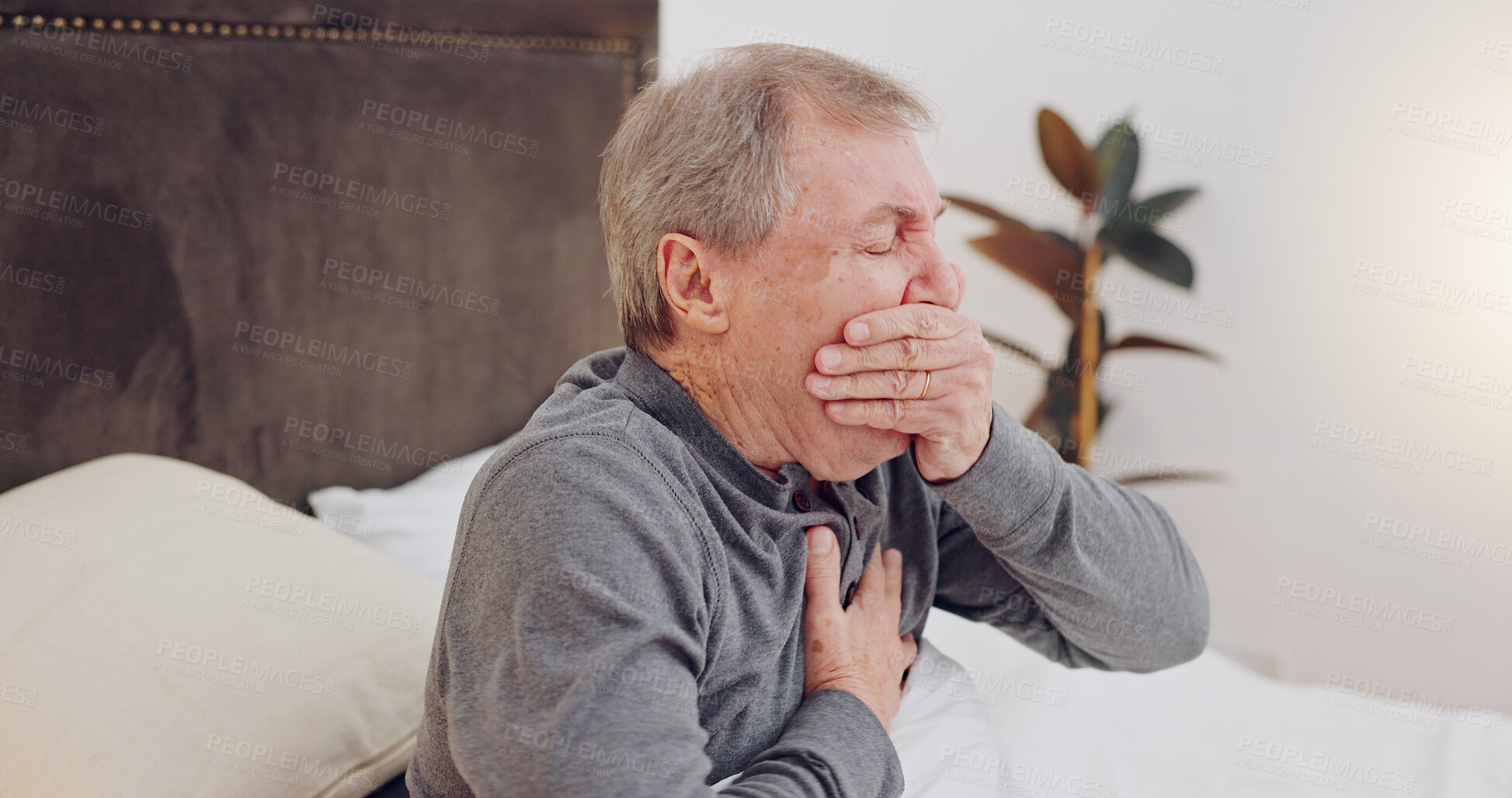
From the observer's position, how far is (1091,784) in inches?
48.6

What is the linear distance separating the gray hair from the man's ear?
0.01 m

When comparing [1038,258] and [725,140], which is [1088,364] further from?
[725,140]

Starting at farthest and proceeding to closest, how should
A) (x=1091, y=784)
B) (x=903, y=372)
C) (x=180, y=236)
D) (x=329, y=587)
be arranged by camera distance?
1. (x=180, y=236)
2. (x=1091, y=784)
3. (x=329, y=587)
4. (x=903, y=372)

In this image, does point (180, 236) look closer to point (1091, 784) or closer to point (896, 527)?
point (896, 527)

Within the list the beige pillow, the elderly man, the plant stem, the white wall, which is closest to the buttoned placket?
the elderly man

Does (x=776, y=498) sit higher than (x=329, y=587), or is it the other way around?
(x=776, y=498)

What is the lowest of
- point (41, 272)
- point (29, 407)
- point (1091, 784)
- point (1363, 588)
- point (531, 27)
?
point (1363, 588)

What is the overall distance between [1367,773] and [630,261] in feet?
3.94

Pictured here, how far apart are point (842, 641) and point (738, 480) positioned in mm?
215

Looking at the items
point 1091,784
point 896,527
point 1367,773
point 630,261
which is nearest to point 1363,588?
point 1367,773

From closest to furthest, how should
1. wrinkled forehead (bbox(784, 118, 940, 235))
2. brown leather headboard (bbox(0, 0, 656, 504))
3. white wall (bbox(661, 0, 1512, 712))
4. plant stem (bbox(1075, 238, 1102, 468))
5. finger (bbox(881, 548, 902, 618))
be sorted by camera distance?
1. wrinkled forehead (bbox(784, 118, 940, 235))
2. finger (bbox(881, 548, 902, 618))
3. brown leather headboard (bbox(0, 0, 656, 504))
4. white wall (bbox(661, 0, 1512, 712))
5. plant stem (bbox(1075, 238, 1102, 468))

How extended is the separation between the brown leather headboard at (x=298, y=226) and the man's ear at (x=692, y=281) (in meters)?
0.84

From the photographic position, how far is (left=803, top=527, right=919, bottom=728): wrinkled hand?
1003 millimetres

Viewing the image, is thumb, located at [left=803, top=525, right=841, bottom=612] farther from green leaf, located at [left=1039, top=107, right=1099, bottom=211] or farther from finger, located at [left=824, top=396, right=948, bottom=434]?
green leaf, located at [left=1039, top=107, right=1099, bottom=211]
